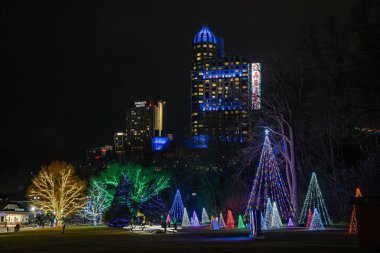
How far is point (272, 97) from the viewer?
138 feet

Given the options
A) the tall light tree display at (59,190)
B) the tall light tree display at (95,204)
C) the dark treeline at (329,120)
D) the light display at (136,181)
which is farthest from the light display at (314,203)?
the tall light tree display at (59,190)

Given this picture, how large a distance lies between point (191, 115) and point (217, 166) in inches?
4741

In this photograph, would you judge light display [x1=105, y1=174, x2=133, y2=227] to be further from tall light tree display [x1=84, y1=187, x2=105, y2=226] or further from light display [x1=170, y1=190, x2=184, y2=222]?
tall light tree display [x1=84, y1=187, x2=105, y2=226]

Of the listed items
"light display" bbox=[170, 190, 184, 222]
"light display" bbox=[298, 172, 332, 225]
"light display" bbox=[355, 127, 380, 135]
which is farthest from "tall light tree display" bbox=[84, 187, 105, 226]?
"light display" bbox=[355, 127, 380, 135]

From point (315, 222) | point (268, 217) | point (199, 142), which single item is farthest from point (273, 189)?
point (199, 142)

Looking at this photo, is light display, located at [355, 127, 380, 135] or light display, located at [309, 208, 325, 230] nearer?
light display, located at [355, 127, 380, 135]

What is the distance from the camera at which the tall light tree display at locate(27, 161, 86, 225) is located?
66.8 meters

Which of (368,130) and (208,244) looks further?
(368,130)

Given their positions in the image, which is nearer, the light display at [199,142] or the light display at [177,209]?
the light display at [177,209]

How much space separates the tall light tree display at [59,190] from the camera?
66750mm

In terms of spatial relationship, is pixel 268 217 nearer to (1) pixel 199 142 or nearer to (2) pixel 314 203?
(2) pixel 314 203

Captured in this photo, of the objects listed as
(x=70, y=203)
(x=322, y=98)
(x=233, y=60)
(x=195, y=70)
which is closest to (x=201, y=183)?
(x=70, y=203)

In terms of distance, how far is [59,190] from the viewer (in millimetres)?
68875

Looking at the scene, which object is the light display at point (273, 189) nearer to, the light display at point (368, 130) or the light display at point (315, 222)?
the light display at point (315, 222)
